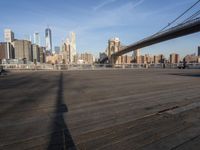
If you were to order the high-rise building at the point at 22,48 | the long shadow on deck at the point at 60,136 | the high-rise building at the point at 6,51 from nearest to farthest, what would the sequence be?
the long shadow on deck at the point at 60,136 < the high-rise building at the point at 6,51 < the high-rise building at the point at 22,48

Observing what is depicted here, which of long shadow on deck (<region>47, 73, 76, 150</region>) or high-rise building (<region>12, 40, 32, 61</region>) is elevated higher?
high-rise building (<region>12, 40, 32, 61</region>)

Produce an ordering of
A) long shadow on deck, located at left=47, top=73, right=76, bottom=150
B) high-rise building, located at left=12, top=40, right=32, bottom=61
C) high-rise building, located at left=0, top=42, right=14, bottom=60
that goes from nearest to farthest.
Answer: long shadow on deck, located at left=47, top=73, right=76, bottom=150
high-rise building, located at left=0, top=42, right=14, bottom=60
high-rise building, located at left=12, top=40, right=32, bottom=61

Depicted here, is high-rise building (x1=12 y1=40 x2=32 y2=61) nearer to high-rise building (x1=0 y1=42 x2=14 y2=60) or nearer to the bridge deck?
high-rise building (x1=0 y1=42 x2=14 y2=60)

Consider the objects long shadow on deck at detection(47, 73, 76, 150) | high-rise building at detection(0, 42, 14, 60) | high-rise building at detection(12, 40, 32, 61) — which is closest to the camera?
long shadow on deck at detection(47, 73, 76, 150)

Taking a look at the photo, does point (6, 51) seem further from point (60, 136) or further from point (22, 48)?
point (60, 136)

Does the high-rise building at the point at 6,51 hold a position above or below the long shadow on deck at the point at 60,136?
above

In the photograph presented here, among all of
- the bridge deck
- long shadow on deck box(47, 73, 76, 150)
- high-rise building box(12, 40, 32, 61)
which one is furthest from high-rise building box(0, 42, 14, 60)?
long shadow on deck box(47, 73, 76, 150)

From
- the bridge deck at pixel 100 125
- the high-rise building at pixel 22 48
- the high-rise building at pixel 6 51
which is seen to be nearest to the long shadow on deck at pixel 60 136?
the bridge deck at pixel 100 125

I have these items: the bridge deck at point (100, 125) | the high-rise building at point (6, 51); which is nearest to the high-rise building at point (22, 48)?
the high-rise building at point (6, 51)

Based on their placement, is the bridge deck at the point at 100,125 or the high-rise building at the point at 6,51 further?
the high-rise building at the point at 6,51

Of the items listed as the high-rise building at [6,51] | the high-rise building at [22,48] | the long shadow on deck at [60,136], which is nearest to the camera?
the long shadow on deck at [60,136]

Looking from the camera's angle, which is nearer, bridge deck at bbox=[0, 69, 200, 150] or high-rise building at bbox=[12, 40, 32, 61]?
bridge deck at bbox=[0, 69, 200, 150]

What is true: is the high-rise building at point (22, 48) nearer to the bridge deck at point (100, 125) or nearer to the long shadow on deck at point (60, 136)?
the bridge deck at point (100, 125)

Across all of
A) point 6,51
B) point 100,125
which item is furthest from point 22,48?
point 100,125
